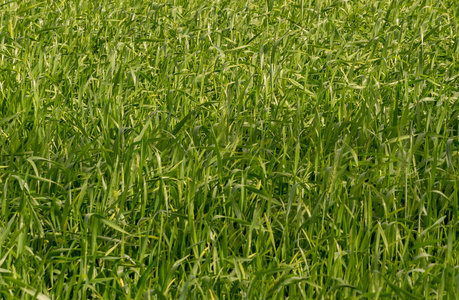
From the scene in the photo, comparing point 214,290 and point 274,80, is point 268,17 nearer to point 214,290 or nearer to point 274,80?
point 274,80

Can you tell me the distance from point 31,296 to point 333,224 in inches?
36.7

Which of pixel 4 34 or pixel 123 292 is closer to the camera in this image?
pixel 123 292

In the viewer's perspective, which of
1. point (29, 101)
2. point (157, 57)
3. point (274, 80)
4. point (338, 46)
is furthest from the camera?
point (338, 46)

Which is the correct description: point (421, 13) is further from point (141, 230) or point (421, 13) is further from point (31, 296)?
point (31, 296)

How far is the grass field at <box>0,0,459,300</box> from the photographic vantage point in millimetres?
1976

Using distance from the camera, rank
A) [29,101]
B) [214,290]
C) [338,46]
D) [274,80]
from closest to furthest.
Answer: [214,290] < [29,101] < [274,80] < [338,46]

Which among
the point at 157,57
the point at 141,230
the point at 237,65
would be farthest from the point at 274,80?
the point at 141,230

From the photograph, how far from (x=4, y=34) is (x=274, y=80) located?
5.16 feet

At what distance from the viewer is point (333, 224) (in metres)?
2.09

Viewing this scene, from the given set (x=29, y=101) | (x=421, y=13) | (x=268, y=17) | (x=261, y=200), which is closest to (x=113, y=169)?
(x=261, y=200)

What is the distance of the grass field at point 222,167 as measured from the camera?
6.48ft

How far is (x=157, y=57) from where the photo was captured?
142 inches

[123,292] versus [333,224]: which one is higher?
[333,224]

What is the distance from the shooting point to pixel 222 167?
2.37 metres
